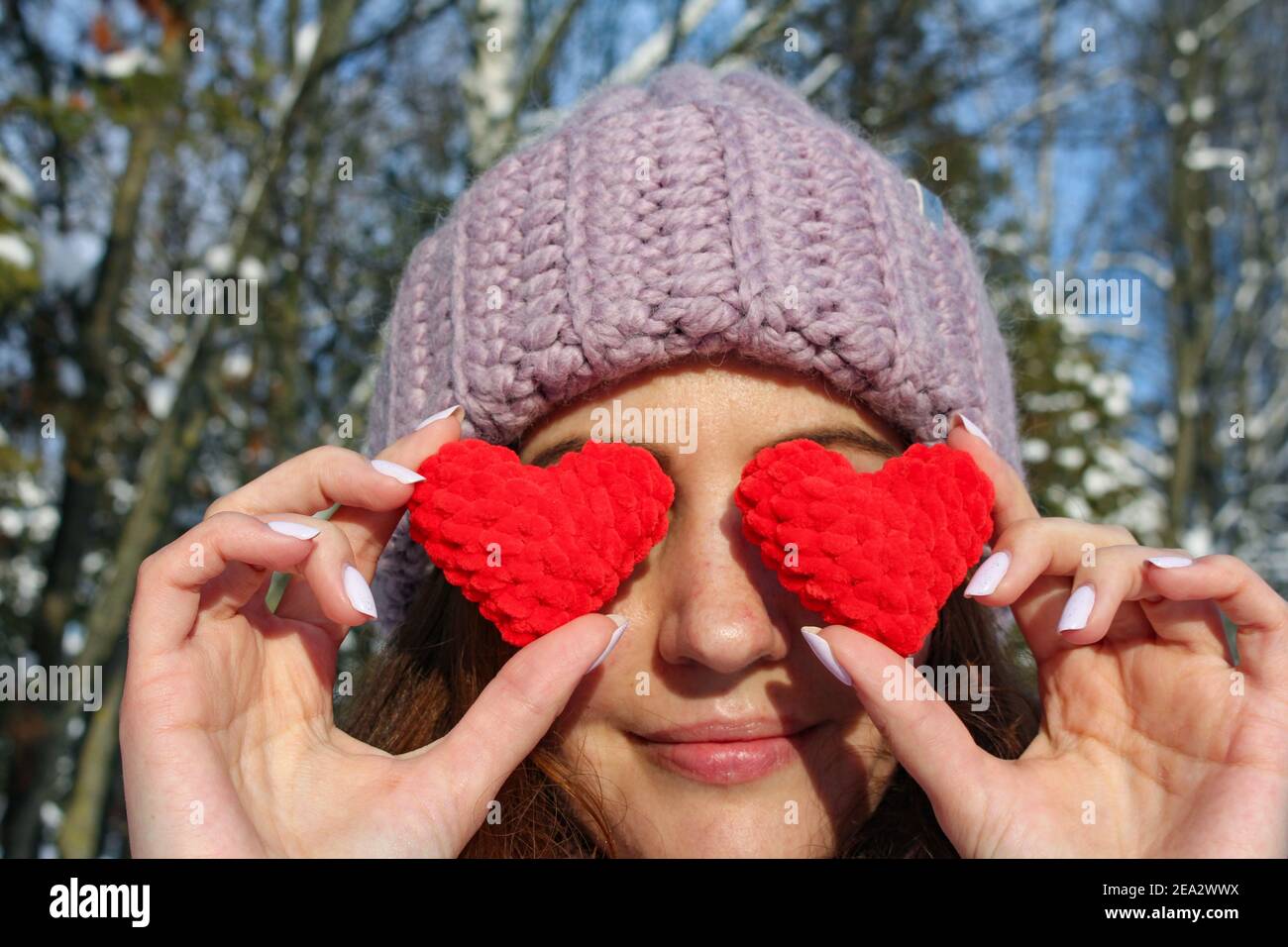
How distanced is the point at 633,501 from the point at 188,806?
0.75 m

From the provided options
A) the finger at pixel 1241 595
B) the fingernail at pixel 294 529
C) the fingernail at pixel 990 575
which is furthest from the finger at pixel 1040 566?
the fingernail at pixel 294 529

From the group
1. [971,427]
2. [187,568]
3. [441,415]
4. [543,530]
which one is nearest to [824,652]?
[543,530]

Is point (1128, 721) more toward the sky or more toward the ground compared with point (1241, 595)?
more toward the ground

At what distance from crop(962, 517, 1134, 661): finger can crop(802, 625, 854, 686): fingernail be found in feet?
0.77

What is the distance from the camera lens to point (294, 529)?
1518 mm

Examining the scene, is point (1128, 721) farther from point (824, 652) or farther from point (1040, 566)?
point (824, 652)

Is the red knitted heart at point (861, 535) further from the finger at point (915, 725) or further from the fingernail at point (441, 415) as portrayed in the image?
the fingernail at point (441, 415)

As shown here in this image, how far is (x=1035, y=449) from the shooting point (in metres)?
5.57

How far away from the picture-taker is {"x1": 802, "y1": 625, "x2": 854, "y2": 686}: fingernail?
4.94 feet

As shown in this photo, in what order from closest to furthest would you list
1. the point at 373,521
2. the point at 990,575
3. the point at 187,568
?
the point at 187,568 < the point at 990,575 < the point at 373,521

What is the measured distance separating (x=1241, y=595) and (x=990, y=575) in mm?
362

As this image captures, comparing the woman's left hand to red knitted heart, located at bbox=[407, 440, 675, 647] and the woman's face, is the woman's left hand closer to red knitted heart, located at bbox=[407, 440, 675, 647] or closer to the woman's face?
the woman's face

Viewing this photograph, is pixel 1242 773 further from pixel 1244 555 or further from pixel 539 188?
pixel 1244 555

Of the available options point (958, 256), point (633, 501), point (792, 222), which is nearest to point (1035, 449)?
point (958, 256)
